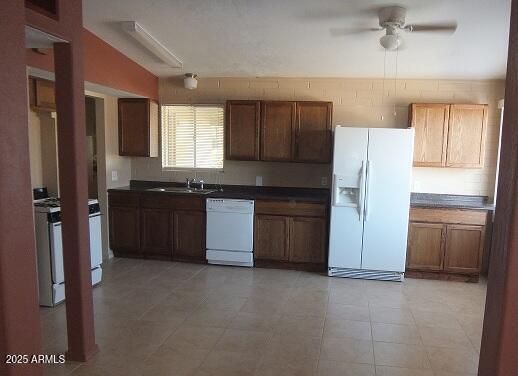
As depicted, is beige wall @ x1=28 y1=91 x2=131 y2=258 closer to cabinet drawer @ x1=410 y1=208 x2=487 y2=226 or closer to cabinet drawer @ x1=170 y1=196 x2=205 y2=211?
cabinet drawer @ x1=170 y1=196 x2=205 y2=211

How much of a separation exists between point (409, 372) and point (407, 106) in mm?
3307

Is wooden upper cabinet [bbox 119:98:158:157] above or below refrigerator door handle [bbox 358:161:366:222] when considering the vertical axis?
above

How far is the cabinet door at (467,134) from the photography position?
14.5 feet

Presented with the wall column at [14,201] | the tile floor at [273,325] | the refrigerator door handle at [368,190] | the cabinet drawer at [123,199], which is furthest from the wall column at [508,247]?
the cabinet drawer at [123,199]

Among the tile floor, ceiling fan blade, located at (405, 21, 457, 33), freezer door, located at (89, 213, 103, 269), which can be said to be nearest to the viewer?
the tile floor

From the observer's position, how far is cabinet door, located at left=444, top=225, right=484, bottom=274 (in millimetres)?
4309

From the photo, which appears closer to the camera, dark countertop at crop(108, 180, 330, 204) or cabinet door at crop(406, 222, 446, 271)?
cabinet door at crop(406, 222, 446, 271)

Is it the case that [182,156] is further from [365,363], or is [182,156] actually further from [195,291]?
[365,363]

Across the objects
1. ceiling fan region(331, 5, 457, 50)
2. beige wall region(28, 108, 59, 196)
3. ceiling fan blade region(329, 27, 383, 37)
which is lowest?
beige wall region(28, 108, 59, 196)

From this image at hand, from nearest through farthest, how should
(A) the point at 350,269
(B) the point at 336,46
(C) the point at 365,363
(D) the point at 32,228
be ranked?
(D) the point at 32,228 → (C) the point at 365,363 → (B) the point at 336,46 → (A) the point at 350,269

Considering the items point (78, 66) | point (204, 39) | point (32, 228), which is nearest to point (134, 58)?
point (204, 39)

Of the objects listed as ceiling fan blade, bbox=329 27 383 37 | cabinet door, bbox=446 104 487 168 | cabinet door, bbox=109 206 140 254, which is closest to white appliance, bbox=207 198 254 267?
cabinet door, bbox=109 206 140 254

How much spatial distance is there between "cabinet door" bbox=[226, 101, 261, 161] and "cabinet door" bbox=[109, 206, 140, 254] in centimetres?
151

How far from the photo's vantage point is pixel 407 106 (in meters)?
4.81
